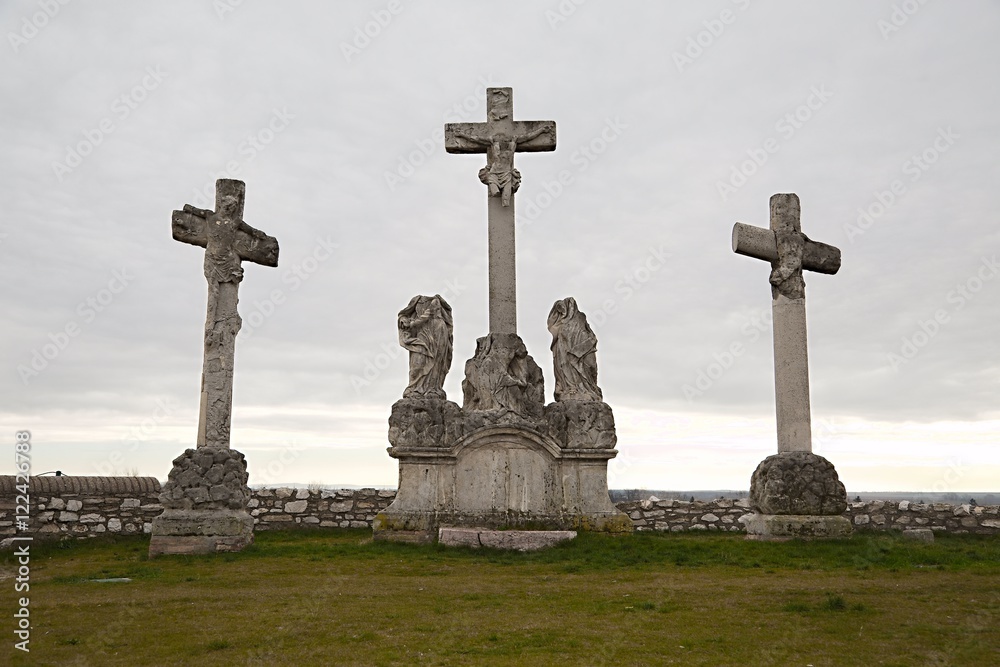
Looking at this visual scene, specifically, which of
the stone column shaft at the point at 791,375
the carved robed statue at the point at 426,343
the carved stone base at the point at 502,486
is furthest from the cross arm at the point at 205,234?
the stone column shaft at the point at 791,375

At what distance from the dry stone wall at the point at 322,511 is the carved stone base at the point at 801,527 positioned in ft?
6.54

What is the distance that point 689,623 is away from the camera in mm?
6152

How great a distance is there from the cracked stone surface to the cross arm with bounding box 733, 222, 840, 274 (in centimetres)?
270

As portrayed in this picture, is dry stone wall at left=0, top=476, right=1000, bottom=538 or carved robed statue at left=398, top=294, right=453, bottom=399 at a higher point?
carved robed statue at left=398, top=294, right=453, bottom=399

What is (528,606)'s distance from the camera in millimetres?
6824

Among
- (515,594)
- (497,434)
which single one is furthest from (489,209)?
(515,594)

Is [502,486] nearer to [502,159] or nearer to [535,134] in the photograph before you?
[502,159]

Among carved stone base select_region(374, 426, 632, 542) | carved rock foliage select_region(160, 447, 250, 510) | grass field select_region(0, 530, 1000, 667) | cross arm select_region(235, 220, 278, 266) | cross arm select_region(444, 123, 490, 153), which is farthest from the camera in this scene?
cross arm select_region(444, 123, 490, 153)

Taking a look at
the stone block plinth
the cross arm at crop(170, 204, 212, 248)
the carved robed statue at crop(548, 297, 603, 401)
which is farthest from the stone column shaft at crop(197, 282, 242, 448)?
the carved robed statue at crop(548, 297, 603, 401)

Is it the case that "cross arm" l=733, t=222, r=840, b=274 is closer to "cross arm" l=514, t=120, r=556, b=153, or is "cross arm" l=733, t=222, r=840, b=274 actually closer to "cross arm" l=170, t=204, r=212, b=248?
"cross arm" l=514, t=120, r=556, b=153

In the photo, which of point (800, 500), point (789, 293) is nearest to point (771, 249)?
point (789, 293)

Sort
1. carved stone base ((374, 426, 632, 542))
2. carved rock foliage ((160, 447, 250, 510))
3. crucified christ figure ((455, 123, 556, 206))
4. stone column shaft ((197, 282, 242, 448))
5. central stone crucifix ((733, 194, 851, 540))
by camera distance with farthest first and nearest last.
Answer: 1. crucified christ figure ((455, 123, 556, 206))
2. carved stone base ((374, 426, 632, 542))
3. central stone crucifix ((733, 194, 851, 540))
4. stone column shaft ((197, 282, 242, 448))
5. carved rock foliage ((160, 447, 250, 510))

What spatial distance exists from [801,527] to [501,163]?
21.6 feet

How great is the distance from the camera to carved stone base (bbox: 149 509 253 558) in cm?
1009
